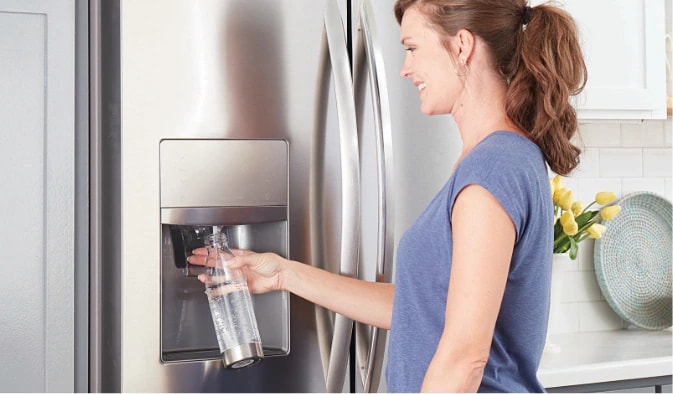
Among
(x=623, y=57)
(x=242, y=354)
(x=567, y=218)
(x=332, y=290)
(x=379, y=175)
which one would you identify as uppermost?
(x=623, y=57)

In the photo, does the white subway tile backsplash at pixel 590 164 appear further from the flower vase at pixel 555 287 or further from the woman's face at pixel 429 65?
the woman's face at pixel 429 65

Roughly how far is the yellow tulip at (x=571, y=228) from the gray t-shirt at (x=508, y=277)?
43.0 inches

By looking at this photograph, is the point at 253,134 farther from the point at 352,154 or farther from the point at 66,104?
the point at 66,104

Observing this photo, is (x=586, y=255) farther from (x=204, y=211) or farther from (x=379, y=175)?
(x=204, y=211)

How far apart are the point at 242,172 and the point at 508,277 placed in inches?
20.4

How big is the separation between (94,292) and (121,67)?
42 centimetres

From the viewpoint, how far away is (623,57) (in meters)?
2.26

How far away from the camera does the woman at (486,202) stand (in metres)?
1.08

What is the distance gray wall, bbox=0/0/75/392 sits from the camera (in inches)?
59.6

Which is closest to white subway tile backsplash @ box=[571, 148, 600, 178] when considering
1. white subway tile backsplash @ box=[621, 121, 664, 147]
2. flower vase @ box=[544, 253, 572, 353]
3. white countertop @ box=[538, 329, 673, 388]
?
white subway tile backsplash @ box=[621, 121, 664, 147]

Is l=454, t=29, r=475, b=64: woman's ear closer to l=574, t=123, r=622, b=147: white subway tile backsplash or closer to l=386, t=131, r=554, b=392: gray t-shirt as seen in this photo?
l=386, t=131, r=554, b=392: gray t-shirt

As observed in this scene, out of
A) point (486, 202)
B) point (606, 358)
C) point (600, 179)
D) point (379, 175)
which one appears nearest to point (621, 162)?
point (600, 179)

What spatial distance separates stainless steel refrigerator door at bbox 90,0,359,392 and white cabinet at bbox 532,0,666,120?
41.9 inches

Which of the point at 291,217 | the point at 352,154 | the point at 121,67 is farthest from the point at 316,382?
the point at 121,67
